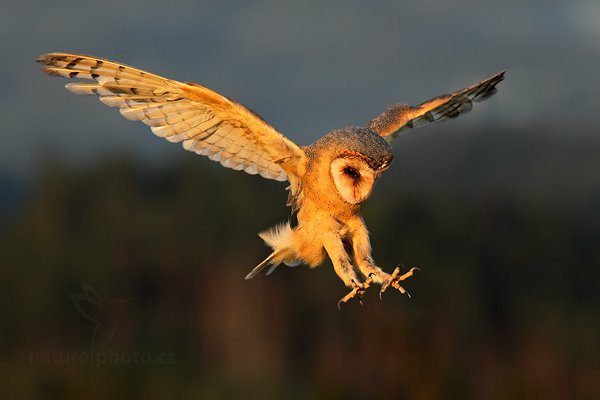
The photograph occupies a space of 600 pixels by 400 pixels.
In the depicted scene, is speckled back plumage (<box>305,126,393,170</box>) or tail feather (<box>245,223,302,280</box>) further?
tail feather (<box>245,223,302,280</box>)

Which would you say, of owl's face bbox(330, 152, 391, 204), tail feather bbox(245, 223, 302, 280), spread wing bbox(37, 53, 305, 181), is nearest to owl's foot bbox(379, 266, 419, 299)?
owl's face bbox(330, 152, 391, 204)

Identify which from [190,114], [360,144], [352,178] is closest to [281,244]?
[352,178]

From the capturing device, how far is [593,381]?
58.7 ft

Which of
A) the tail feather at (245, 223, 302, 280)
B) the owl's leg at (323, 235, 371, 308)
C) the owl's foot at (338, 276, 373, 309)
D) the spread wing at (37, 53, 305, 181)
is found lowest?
the owl's foot at (338, 276, 373, 309)

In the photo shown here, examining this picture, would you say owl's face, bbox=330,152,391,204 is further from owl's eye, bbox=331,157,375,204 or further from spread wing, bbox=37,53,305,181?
spread wing, bbox=37,53,305,181

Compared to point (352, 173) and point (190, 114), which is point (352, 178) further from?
point (190, 114)

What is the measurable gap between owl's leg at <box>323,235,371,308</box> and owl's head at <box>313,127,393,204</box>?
193mm

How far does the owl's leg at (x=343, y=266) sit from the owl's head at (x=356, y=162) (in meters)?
0.19

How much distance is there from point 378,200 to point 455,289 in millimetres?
3450

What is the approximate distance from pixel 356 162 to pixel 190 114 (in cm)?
96

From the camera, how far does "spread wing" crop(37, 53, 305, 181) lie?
4367mm

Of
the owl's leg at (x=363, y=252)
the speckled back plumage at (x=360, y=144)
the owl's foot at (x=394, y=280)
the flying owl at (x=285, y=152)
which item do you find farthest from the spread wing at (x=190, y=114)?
the owl's foot at (x=394, y=280)

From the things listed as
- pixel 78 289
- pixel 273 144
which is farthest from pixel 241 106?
pixel 78 289

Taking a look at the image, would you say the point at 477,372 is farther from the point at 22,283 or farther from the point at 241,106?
the point at 241,106
